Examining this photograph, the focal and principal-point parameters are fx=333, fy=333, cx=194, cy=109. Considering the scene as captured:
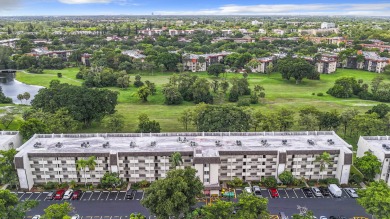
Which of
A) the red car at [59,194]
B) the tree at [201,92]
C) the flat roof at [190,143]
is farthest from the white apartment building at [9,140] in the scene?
the tree at [201,92]

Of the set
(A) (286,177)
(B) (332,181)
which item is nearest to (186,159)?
(A) (286,177)

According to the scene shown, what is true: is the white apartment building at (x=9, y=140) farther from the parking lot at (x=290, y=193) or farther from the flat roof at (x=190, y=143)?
the parking lot at (x=290, y=193)

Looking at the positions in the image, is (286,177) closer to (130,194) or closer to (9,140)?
(130,194)

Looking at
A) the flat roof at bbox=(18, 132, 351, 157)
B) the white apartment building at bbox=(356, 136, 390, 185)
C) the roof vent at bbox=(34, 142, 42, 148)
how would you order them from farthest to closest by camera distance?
the roof vent at bbox=(34, 142, 42, 148)
the flat roof at bbox=(18, 132, 351, 157)
the white apartment building at bbox=(356, 136, 390, 185)

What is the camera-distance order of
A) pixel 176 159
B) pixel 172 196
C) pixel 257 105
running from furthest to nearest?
pixel 257 105, pixel 176 159, pixel 172 196

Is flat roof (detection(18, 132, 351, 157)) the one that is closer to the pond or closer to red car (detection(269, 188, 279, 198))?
red car (detection(269, 188, 279, 198))

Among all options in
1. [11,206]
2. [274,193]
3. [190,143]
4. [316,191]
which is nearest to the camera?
[11,206]

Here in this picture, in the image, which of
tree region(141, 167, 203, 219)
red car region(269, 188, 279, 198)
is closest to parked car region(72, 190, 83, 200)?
tree region(141, 167, 203, 219)

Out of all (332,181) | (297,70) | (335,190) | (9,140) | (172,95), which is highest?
(9,140)
